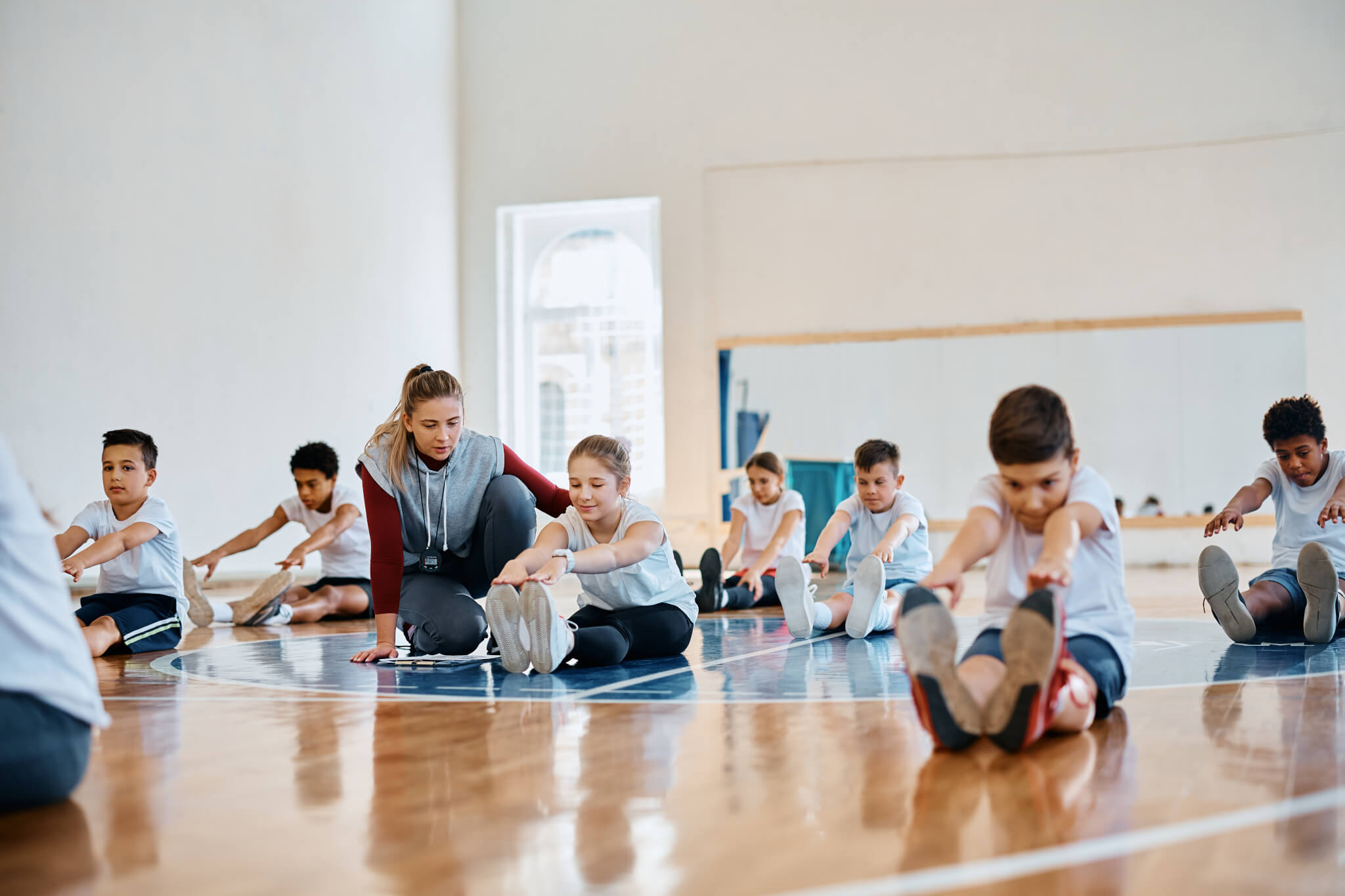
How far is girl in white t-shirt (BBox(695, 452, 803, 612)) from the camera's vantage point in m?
4.79

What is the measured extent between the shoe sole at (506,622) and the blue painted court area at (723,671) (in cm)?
5

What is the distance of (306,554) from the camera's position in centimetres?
459

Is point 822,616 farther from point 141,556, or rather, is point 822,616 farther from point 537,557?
point 141,556

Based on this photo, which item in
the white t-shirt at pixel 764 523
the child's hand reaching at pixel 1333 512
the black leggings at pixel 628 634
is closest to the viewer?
the black leggings at pixel 628 634

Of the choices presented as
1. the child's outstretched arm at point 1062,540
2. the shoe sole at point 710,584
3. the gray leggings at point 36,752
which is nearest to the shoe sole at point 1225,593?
the child's outstretched arm at point 1062,540

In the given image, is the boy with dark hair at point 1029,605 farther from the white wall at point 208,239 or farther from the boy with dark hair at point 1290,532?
the white wall at point 208,239

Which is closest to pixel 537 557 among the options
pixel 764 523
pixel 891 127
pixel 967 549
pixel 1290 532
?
pixel 967 549

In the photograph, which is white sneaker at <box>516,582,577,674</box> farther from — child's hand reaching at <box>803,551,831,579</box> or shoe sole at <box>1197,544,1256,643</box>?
shoe sole at <box>1197,544,1256,643</box>

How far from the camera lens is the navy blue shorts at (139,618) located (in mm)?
3494

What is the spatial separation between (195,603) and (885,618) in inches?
105

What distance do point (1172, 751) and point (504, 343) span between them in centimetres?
767

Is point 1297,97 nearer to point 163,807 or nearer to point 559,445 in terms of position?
point 559,445

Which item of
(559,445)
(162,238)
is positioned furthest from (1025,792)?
(559,445)

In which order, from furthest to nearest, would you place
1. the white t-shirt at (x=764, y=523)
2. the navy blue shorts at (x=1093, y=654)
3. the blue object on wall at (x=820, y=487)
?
the blue object on wall at (x=820, y=487)
the white t-shirt at (x=764, y=523)
the navy blue shorts at (x=1093, y=654)
